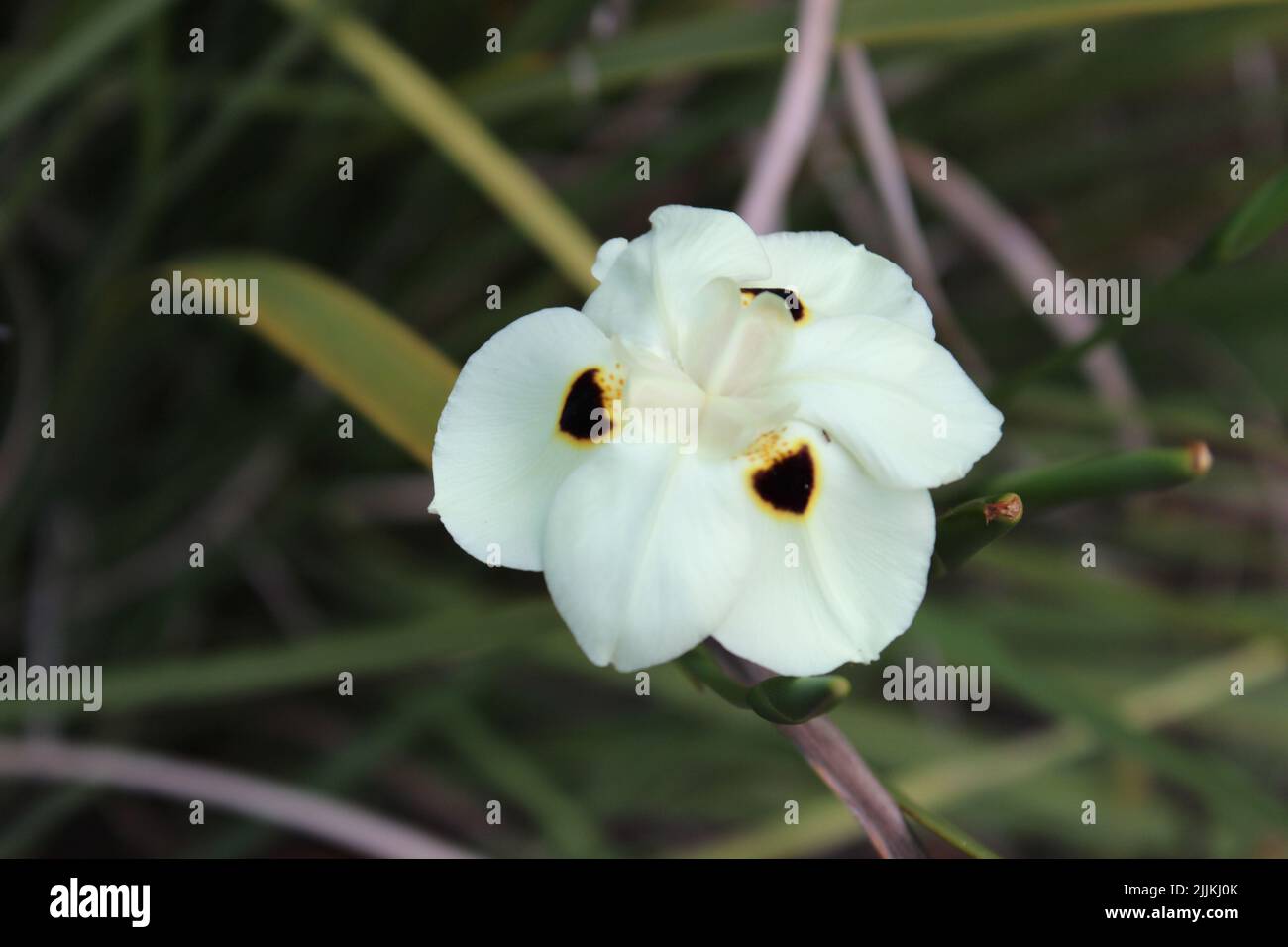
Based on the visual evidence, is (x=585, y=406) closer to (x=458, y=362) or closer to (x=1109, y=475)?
(x=1109, y=475)

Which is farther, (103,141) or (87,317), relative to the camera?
(103,141)

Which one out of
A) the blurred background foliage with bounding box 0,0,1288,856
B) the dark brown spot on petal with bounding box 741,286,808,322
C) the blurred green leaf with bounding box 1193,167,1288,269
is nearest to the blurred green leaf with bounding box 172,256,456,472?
the blurred background foliage with bounding box 0,0,1288,856

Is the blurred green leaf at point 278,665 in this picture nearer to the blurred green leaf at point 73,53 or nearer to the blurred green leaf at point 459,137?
the blurred green leaf at point 459,137

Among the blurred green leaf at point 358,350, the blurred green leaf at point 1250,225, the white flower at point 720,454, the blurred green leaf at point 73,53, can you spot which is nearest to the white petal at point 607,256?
the white flower at point 720,454

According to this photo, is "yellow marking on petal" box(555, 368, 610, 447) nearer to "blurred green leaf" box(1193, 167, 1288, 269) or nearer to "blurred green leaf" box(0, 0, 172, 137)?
"blurred green leaf" box(1193, 167, 1288, 269)

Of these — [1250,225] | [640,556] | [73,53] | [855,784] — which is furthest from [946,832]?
[73,53]
